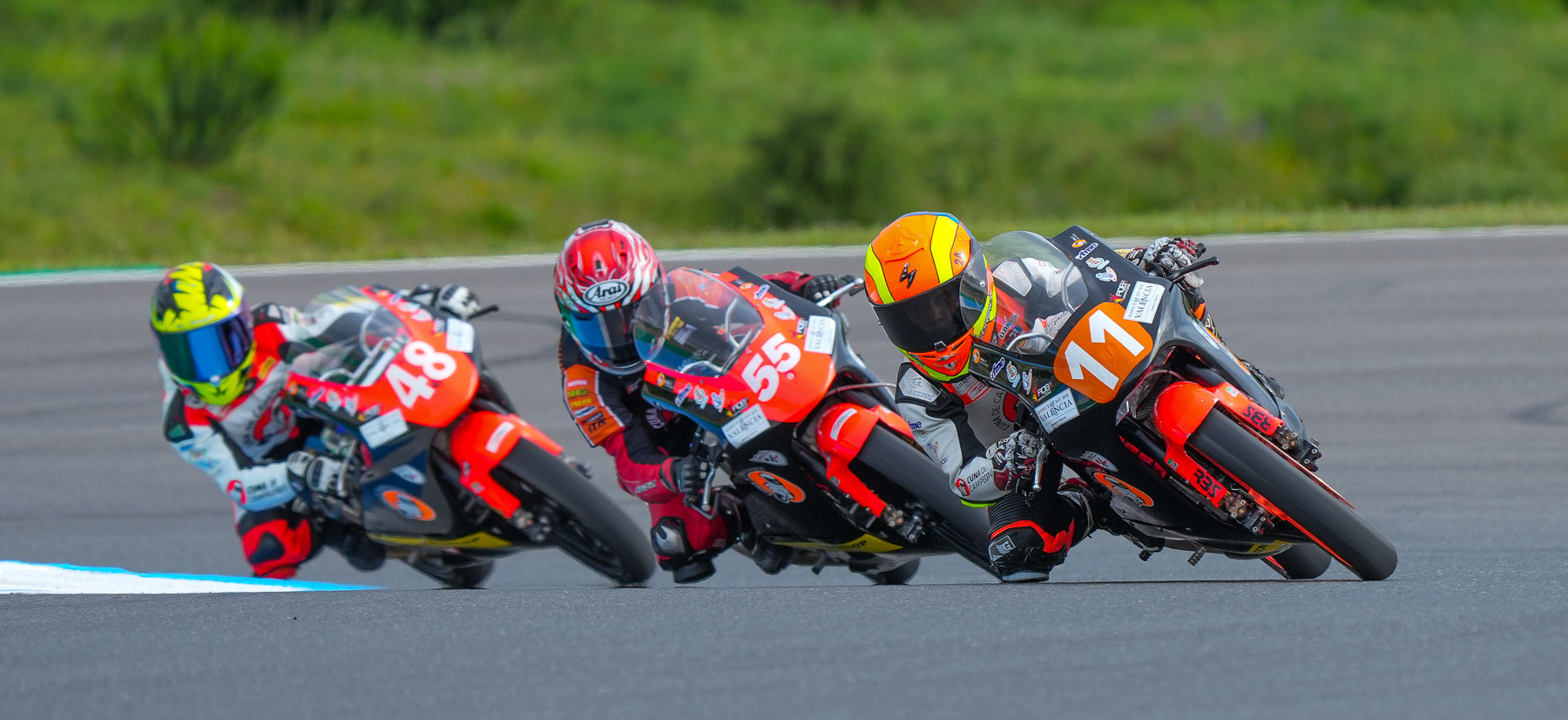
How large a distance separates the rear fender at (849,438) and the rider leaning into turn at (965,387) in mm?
125

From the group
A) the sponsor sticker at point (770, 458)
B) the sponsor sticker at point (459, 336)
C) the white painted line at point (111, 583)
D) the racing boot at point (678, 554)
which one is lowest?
the white painted line at point (111, 583)

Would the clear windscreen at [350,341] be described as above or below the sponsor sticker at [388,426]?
above

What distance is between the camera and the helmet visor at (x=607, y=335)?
5500mm

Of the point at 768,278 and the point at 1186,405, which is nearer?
the point at 1186,405

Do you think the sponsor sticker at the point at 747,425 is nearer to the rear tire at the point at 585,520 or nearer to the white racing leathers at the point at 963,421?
the white racing leathers at the point at 963,421

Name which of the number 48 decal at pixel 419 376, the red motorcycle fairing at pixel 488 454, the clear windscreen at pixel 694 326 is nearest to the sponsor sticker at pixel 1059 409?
the clear windscreen at pixel 694 326

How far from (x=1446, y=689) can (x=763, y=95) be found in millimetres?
22555

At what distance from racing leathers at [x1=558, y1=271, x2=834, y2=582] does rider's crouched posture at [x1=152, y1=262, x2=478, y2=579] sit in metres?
1.01

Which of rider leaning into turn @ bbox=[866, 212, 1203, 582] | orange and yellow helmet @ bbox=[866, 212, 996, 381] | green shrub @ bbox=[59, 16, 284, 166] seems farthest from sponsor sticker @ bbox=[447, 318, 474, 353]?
green shrub @ bbox=[59, 16, 284, 166]

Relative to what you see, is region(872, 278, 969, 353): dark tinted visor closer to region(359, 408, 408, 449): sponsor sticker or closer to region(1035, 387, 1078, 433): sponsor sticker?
region(1035, 387, 1078, 433): sponsor sticker

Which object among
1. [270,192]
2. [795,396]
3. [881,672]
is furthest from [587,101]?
[881,672]

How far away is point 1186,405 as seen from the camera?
420cm

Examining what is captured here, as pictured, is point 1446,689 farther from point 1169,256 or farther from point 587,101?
point 587,101

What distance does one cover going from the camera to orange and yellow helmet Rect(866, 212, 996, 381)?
437 centimetres
